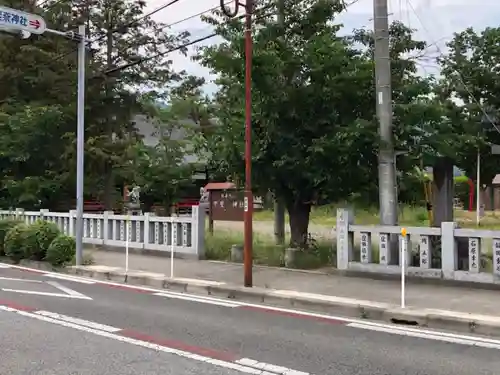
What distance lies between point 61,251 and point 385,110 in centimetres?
861

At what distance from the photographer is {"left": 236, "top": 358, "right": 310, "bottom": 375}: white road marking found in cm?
575

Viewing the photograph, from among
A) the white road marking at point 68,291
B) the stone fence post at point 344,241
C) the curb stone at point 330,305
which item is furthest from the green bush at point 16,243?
the stone fence post at point 344,241

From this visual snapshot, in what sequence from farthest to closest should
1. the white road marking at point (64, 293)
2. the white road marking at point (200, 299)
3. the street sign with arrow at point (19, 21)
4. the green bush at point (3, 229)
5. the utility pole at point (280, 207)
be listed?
the green bush at point (3, 229) → the utility pole at point (280, 207) → the street sign with arrow at point (19, 21) → the white road marking at point (64, 293) → the white road marking at point (200, 299)

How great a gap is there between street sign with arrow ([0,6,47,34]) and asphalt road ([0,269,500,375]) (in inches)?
277

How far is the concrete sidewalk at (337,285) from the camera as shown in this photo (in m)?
9.17

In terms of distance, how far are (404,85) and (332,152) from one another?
2.60m

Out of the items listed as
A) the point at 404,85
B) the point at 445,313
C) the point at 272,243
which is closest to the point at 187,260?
the point at 272,243

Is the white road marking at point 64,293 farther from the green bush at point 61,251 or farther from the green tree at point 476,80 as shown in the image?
the green tree at point 476,80

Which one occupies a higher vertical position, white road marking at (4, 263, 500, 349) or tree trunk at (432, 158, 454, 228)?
tree trunk at (432, 158, 454, 228)

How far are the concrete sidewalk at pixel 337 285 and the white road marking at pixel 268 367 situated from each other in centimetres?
371

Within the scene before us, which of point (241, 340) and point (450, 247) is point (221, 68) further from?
point (241, 340)

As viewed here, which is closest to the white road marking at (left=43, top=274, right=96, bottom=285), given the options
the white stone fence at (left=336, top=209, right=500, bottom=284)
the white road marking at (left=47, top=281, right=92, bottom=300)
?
the white road marking at (left=47, top=281, right=92, bottom=300)

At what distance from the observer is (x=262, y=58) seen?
40.3ft

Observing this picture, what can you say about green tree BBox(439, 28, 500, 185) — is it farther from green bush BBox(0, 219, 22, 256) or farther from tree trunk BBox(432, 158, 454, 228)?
green bush BBox(0, 219, 22, 256)
